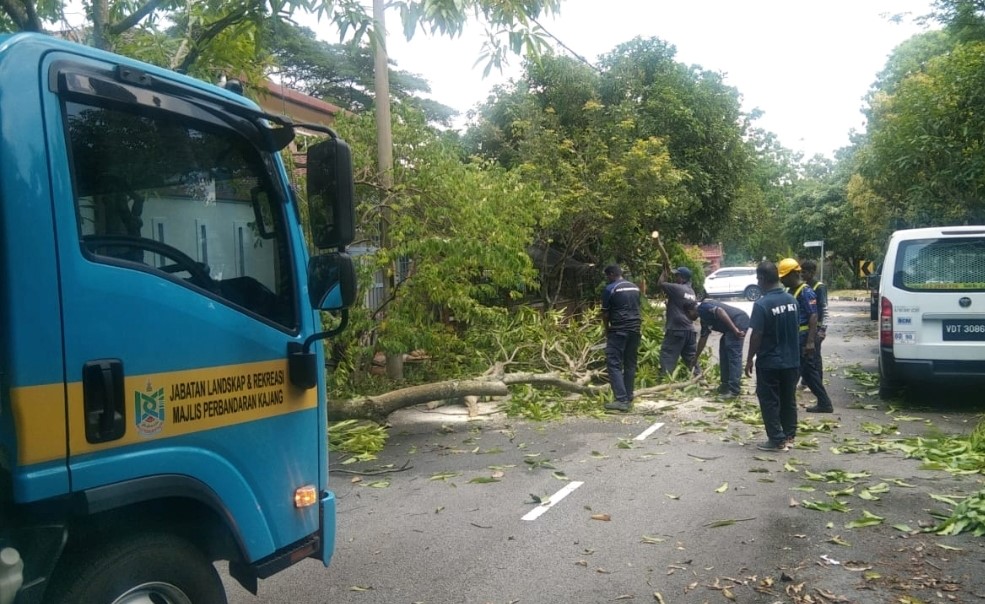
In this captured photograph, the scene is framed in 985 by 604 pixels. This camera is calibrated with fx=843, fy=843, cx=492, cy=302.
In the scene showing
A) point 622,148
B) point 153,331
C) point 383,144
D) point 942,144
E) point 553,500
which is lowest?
point 553,500

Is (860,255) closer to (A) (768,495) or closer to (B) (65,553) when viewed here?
(A) (768,495)

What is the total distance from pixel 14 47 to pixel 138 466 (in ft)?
4.58

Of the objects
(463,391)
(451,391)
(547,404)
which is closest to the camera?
(451,391)


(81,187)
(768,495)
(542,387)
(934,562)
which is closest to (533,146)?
(542,387)

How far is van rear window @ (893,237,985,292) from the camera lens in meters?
9.13

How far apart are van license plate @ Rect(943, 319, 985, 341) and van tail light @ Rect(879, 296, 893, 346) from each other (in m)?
0.54

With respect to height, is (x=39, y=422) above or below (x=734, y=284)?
above

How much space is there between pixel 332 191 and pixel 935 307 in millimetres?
7951

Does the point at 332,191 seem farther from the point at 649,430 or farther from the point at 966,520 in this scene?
the point at 649,430

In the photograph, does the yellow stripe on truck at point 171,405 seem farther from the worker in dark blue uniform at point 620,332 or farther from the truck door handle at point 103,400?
the worker in dark blue uniform at point 620,332

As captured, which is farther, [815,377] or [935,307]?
[815,377]

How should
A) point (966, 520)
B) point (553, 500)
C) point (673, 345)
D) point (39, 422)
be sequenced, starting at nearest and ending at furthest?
point (39, 422) → point (966, 520) → point (553, 500) → point (673, 345)

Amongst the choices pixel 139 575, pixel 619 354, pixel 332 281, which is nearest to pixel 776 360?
pixel 619 354

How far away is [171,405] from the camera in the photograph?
2986 millimetres
